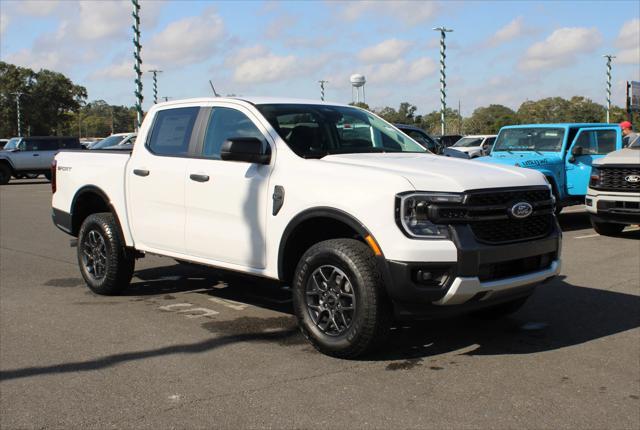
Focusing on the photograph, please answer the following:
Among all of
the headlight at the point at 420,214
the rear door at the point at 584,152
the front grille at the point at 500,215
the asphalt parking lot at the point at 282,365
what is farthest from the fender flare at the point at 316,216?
the rear door at the point at 584,152

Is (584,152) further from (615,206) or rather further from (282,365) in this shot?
(282,365)


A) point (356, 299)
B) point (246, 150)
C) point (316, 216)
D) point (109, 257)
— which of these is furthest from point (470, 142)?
point (356, 299)

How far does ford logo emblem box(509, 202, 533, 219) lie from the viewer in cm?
475

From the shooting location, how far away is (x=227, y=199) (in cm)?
564

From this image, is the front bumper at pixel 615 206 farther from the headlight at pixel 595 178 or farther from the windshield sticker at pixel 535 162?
the windshield sticker at pixel 535 162

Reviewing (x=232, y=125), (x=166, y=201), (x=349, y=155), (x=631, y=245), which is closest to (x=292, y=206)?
(x=349, y=155)

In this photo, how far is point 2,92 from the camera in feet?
269

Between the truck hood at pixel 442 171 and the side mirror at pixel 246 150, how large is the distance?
479 millimetres

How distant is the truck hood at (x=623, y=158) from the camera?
1066 cm

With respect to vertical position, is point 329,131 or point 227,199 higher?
point 329,131

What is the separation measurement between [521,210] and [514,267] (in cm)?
40

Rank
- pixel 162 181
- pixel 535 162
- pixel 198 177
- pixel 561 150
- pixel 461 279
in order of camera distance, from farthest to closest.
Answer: pixel 561 150 < pixel 535 162 < pixel 162 181 < pixel 198 177 < pixel 461 279

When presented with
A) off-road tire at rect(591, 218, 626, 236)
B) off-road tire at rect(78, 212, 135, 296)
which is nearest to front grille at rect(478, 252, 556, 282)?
off-road tire at rect(78, 212, 135, 296)

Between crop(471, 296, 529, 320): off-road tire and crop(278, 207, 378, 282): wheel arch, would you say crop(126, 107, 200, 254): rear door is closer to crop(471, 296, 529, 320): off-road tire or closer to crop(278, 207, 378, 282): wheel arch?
crop(278, 207, 378, 282): wheel arch
